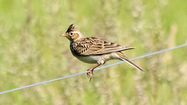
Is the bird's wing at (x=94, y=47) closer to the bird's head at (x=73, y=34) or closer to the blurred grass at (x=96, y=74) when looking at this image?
the bird's head at (x=73, y=34)

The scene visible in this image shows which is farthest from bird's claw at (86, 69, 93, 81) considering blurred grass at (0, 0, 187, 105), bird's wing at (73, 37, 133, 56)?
blurred grass at (0, 0, 187, 105)

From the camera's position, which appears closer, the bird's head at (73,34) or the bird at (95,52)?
the bird at (95,52)

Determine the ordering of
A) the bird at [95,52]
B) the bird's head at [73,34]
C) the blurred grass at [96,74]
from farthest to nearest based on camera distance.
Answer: the blurred grass at [96,74] < the bird's head at [73,34] < the bird at [95,52]

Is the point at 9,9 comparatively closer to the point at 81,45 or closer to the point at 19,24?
the point at 19,24

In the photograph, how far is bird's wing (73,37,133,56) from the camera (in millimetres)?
10875

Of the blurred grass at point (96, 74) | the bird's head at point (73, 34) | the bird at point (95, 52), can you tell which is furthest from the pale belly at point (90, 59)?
the blurred grass at point (96, 74)

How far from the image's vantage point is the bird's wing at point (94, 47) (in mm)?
10875

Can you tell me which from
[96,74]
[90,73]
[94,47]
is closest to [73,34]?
[94,47]

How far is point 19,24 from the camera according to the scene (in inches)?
579

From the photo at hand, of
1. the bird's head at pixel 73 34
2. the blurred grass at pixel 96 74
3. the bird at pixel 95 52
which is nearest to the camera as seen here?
the bird at pixel 95 52

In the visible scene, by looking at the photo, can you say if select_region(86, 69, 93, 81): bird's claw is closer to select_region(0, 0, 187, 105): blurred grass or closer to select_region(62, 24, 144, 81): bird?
select_region(62, 24, 144, 81): bird

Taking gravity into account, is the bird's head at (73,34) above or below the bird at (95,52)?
above

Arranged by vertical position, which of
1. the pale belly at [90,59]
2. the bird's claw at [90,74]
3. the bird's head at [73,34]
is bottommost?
the bird's claw at [90,74]

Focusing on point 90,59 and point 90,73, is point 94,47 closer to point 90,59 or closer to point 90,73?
point 90,59
